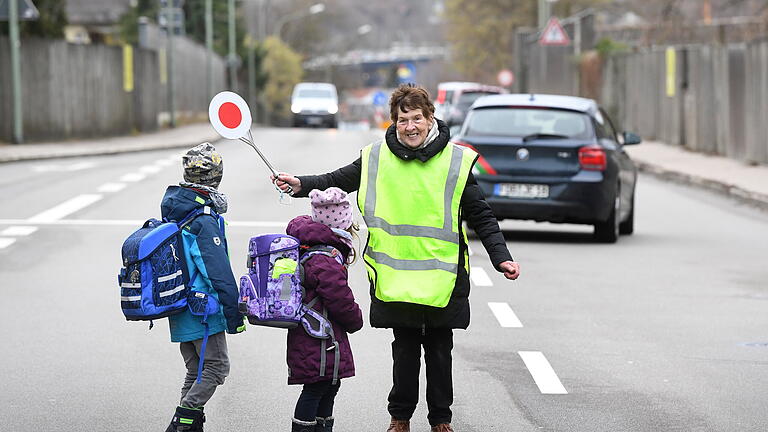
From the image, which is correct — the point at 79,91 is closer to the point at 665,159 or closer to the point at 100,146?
the point at 100,146

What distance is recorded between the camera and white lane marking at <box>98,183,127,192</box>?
21047 mm

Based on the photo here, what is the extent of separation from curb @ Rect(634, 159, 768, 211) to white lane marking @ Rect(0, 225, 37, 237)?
9075mm

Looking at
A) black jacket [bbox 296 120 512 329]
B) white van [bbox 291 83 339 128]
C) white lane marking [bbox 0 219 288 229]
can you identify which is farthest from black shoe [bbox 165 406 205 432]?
white van [bbox 291 83 339 128]

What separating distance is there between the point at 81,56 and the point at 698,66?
1547 cm

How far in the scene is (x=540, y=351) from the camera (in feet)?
28.6

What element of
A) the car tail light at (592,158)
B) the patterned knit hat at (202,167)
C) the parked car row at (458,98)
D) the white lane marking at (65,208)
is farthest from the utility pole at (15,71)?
the patterned knit hat at (202,167)

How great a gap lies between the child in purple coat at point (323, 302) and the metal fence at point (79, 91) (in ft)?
98.3

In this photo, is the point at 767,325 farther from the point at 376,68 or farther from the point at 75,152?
the point at 376,68

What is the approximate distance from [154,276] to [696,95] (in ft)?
87.5

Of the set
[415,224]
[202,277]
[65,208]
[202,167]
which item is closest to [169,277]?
[202,277]

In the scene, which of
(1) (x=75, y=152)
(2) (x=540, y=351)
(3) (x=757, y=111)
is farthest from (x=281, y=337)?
(1) (x=75, y=152)

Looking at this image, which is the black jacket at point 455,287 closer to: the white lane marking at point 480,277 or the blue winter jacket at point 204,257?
the blue winter jacket at point 204,257

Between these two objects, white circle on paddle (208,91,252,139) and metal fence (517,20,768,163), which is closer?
white circle on paddle (208,91,252,139)

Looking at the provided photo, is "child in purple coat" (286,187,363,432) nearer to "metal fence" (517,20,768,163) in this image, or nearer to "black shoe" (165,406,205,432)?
"black shoe" (165,406,205,432)
